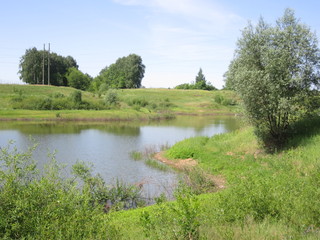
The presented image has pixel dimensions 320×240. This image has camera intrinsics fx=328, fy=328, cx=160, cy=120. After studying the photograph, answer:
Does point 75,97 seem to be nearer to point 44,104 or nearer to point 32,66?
point 44,104

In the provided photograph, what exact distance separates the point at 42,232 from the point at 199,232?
325cm

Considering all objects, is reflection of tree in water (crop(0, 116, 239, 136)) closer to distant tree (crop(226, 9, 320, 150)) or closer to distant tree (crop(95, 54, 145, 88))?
distant tree (crop(226, 9, 320, 150))

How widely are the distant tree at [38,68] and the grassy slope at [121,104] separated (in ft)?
84.6

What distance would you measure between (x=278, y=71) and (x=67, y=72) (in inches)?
4440

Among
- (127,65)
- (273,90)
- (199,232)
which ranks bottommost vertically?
(199,232)

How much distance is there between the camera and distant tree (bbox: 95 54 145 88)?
5438 inches

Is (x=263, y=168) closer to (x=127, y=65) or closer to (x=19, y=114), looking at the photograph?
(x=19, y=114)

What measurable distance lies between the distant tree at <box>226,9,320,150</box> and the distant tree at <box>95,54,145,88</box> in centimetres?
11685

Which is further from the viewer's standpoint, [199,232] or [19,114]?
[19,114]

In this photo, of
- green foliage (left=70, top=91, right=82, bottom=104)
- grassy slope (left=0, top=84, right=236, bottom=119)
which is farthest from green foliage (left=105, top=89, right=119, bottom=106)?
green foliage (left=70, top=91, right=82, bottom=104)

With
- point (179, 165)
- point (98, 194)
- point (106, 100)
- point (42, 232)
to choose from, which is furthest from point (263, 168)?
point (106, 100)

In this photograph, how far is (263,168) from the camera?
744 inches

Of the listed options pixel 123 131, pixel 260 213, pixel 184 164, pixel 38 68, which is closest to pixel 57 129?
pixel 123 131

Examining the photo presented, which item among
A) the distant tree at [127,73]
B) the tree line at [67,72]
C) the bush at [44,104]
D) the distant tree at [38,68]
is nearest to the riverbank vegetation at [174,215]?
the bush at [44,104]
